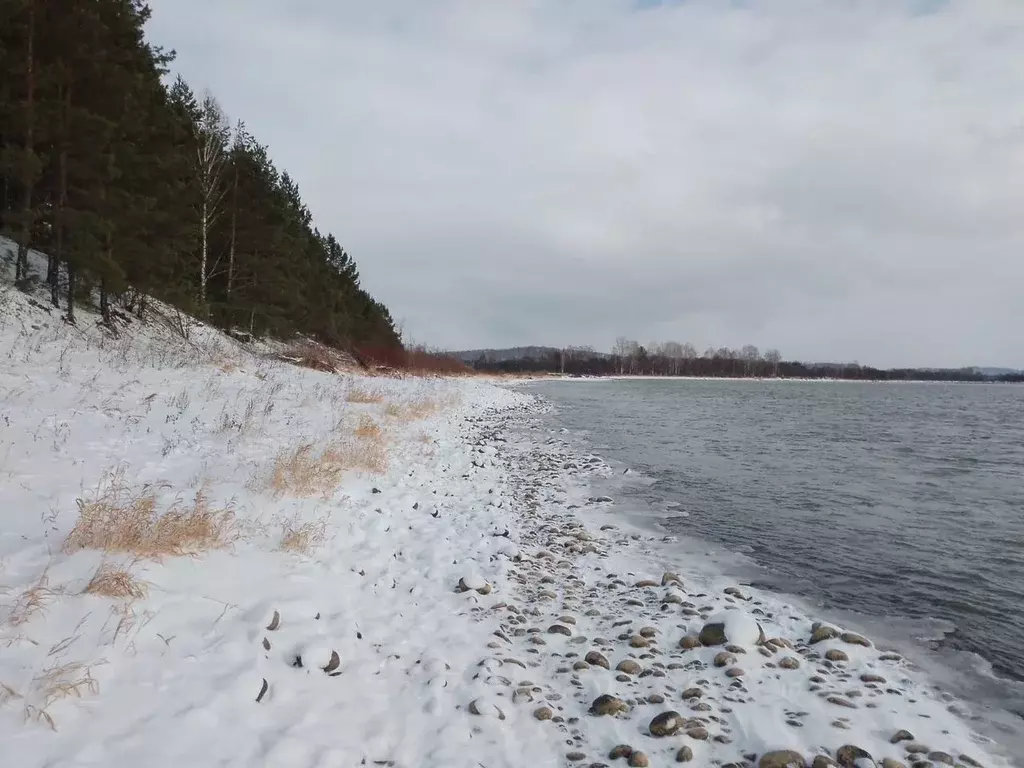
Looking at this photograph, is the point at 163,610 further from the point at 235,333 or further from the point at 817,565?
the point at 235,333

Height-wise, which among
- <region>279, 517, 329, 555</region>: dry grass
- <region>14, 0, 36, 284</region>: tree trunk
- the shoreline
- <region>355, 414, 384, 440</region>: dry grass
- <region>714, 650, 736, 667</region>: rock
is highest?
<region>14, 0, 36, 284</region>: tree trunk

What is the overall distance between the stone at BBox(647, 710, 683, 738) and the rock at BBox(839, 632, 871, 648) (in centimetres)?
264

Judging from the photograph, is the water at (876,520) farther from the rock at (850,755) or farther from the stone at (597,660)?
the stone at (597,660)

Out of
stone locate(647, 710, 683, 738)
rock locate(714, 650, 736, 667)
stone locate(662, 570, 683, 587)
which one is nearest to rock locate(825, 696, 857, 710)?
rock locate(714, 650, 736, 667)

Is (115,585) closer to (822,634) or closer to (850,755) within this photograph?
(850,755)

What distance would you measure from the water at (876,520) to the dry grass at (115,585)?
716 cm

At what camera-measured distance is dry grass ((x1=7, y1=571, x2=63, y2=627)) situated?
3746mm

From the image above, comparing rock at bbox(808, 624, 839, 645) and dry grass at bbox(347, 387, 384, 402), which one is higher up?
dry grass at bbox(347, 387, 384, 402)

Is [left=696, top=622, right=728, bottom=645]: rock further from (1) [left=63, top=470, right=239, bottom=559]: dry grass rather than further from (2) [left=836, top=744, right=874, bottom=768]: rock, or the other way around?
(1) [left=63, top=470, right=239, bottom=559]: dry grass

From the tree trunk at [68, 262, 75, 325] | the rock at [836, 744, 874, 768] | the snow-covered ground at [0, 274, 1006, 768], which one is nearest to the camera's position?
the snow-covered ground at [0, 274, 1006, 768]

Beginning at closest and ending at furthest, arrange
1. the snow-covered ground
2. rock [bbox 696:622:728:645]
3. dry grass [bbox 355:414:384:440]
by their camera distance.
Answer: the snow-covered ground < rock [bbox 696:622:728:645] < dry grass [bbox 355:414:384:440]

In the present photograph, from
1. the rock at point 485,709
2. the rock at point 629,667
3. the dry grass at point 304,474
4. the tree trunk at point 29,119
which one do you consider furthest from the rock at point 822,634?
the tree trunk at point 29,119

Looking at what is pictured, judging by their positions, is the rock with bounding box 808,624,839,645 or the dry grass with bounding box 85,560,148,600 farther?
the rock with bounding box 808,624,839,645

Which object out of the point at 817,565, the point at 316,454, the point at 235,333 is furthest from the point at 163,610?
the point at 235,333
